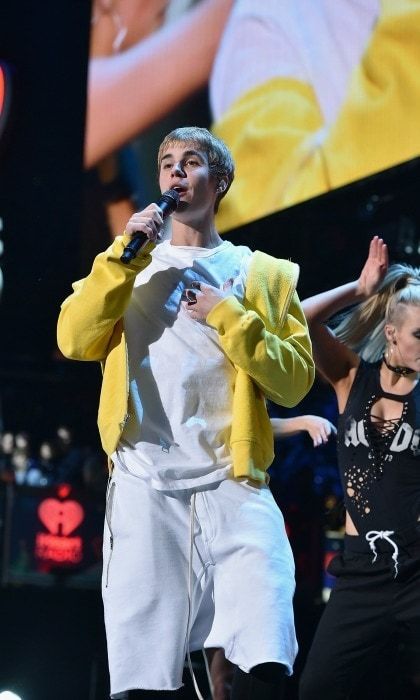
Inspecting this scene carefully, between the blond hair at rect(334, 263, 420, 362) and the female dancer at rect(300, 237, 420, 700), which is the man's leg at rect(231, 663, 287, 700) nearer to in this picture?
the female dancer at rect(300, 237, 420, 700)

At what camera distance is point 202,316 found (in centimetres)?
187

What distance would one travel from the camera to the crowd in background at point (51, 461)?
5654 mm

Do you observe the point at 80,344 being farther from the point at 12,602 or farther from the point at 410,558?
the point at 12,602

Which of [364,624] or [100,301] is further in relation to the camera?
[364,624]

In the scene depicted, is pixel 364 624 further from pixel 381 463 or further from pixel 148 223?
pixel 148 223

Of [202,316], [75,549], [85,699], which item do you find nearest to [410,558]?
[202,316]

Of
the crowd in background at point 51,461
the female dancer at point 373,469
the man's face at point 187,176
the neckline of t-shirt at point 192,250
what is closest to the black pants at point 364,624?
the female dancer at point 373,469

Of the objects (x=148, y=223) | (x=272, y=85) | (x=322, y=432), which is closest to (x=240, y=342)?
(x=148, y=223)

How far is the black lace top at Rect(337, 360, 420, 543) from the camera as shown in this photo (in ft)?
8.15

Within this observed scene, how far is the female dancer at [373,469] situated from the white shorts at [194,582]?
65 cm

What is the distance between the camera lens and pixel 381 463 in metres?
2.53

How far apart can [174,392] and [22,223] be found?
3.90m

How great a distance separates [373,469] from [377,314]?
46cm

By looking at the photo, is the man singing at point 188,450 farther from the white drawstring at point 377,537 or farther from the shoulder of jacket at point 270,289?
the white drawstring at point 377,537
